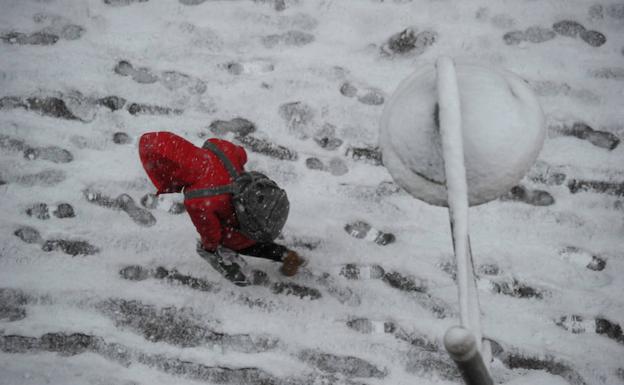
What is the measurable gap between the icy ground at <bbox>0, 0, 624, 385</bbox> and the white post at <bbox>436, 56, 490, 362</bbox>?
1.91 metres

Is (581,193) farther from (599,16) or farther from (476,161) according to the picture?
(476,161)

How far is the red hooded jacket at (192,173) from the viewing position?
2508mm

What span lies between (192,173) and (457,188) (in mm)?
1667

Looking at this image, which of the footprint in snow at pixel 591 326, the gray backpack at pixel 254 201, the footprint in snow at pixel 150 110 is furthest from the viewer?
the footprint in snow at pixel 150 110

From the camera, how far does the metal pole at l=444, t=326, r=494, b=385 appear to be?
978 millimetres

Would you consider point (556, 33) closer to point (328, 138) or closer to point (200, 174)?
point (328, 138)

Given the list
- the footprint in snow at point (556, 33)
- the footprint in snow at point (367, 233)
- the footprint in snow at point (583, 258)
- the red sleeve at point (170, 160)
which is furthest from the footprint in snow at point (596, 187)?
the red sleeve at point (170, 160)

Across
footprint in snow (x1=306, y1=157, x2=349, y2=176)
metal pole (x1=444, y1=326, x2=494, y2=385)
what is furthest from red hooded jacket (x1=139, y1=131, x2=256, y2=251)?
metal pole (x1=444, y1=326, x2=494, y2=385)

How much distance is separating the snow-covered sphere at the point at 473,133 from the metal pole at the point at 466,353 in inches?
14.4

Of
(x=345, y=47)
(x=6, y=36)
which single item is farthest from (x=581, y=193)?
(x=6, y=36)

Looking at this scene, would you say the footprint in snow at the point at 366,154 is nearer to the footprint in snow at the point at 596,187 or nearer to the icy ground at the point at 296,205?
the icy ground at the point at 296,205

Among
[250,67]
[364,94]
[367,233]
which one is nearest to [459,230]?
[367,233]

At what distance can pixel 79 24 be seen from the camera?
3.71m

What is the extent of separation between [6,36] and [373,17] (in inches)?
91.2
